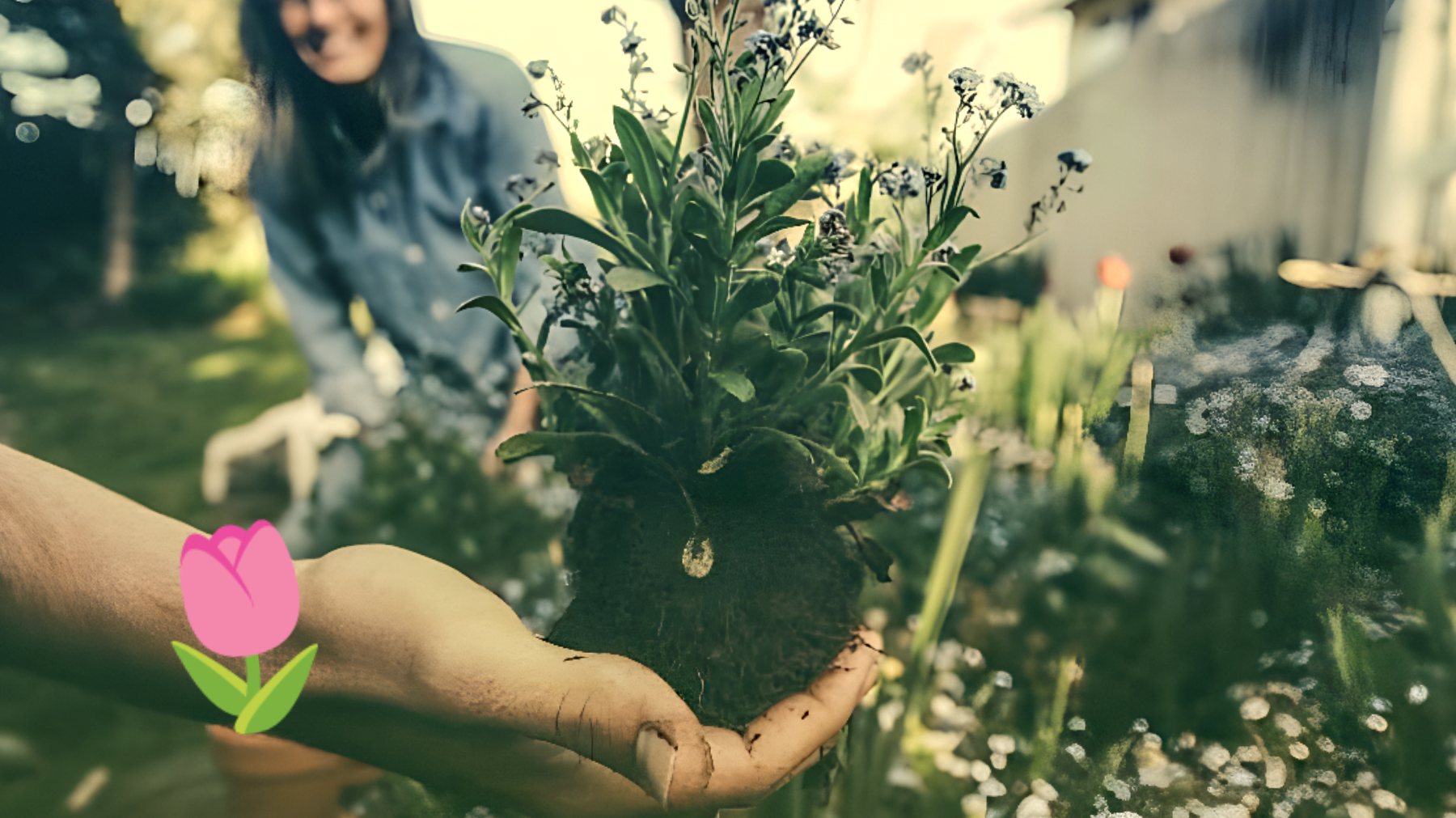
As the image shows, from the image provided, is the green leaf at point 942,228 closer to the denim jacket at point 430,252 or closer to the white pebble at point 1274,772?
the denim jacket at point 430,252

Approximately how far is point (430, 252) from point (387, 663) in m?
0.71

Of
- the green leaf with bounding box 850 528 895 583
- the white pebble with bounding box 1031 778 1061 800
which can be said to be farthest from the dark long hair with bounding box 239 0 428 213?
the white pebble with bounding box 1031 778 1061 800

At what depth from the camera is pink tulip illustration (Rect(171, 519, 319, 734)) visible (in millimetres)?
1259

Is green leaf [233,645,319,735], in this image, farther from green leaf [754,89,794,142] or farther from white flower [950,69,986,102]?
white flower [950,69,986,102]

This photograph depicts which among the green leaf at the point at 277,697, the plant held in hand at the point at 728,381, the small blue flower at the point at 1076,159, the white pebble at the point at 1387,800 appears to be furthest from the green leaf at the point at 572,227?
the white pebble at the point at 1387,800

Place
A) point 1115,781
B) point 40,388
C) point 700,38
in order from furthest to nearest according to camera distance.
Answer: point 1115,781 < point 40,388 < point 700,38

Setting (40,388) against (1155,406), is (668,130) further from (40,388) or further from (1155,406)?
(40,388)

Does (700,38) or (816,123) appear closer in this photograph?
(700,38)

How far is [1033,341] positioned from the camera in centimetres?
151

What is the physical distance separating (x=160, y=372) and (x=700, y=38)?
1064 millimetres

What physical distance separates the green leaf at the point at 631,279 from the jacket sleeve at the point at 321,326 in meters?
0.63

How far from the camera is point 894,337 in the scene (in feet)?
3.61

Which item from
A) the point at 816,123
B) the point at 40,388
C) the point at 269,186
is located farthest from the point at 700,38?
the point at 40,388

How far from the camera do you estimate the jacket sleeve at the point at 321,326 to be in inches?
54.9
